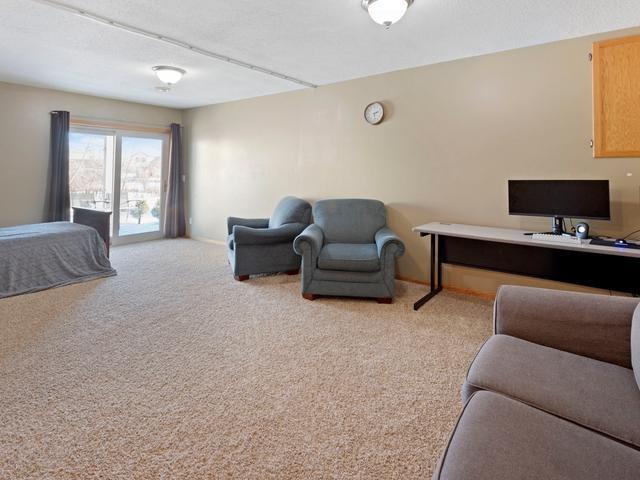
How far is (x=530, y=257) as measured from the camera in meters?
3.18

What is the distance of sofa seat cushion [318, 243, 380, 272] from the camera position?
135 inches

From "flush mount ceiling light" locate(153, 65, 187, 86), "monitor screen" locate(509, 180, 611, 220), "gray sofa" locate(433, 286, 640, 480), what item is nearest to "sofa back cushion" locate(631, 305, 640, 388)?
"gray sofa" locate(433, 286, 640, 480)

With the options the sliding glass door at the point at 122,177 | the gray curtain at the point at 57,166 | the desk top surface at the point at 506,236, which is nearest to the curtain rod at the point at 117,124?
the sliding glass door at the point at 122,177

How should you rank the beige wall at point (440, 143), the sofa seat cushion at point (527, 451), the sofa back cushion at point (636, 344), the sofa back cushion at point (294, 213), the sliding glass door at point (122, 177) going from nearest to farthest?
the sofa seat cushion at point (527, 451), the sofa back cushion at point (636, 344), the beige wall at point (440, 143), the sofa back cushion at point (294, 213), the sliding glass door at point (122, 177)

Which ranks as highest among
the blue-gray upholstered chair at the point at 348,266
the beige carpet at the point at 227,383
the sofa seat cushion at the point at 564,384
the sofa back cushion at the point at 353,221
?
the sofa back cushion at the point at 353,221

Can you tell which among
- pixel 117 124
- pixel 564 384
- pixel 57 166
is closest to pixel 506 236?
pixel 564 384

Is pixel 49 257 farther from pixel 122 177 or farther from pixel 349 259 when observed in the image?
pixel 349 259

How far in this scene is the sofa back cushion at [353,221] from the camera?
4148 mm

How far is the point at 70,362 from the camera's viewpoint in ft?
7.80

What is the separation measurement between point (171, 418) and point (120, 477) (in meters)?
0.38

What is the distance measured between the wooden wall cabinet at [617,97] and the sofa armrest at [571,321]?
1.62 metres

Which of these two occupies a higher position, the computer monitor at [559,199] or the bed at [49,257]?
the computer monitor at [559,199]

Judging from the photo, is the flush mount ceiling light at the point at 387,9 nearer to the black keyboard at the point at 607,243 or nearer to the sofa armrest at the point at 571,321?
the sofa armrest at the point at 571,321

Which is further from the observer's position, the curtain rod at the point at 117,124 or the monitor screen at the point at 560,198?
the curtain rod at the point at 117,124
